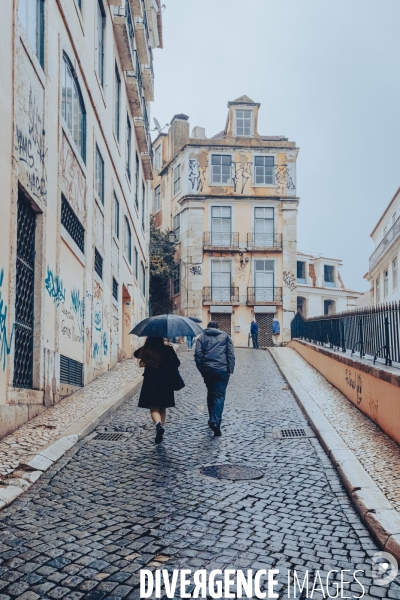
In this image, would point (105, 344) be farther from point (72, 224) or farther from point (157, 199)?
point (157, 199)

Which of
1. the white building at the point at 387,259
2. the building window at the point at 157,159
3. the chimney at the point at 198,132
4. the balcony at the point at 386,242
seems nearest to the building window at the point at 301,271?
the white building at the point at 387,259

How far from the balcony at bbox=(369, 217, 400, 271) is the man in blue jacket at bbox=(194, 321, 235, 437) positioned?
2687 cm

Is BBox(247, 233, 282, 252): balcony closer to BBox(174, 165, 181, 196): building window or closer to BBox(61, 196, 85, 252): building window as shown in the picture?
BBox(174, 165, 181, 196): building window

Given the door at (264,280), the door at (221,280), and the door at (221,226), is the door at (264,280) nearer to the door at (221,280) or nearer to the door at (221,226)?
the door at (221,280)

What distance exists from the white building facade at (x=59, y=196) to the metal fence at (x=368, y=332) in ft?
16.5

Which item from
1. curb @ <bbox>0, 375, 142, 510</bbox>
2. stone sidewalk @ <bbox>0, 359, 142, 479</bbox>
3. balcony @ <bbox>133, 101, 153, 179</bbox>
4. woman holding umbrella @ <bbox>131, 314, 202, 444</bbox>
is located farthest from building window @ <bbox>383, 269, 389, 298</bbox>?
woman holding umbrella @ <bbox>131, 314, 202, 444</bbox>

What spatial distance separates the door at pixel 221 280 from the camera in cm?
3681

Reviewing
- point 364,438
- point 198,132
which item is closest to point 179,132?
point 198,132

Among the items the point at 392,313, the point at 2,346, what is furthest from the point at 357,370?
the point at 2,346

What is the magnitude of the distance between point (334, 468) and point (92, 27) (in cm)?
1173

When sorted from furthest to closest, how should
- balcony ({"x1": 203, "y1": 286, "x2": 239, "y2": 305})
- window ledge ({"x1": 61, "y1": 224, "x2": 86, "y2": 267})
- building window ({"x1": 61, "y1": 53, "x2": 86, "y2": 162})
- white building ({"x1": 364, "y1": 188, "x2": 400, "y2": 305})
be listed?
balcony ({"x1": 203, "y1": 286, "x2": 239, "y2": 305}), white building ({"x1": 364, "y1": 188, "x2": 400, "y2": 305}), building window ({"x1": 61, "y1": 53, "x2": 86, "y2": 162}), window ledge ({"x1": 61, "y1": 224, "x2": 86, "y2": 267})

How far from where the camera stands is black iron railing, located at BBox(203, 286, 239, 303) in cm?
3669

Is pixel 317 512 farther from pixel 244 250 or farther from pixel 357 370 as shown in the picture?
pixel 244 250

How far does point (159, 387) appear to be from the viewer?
26.2ft
